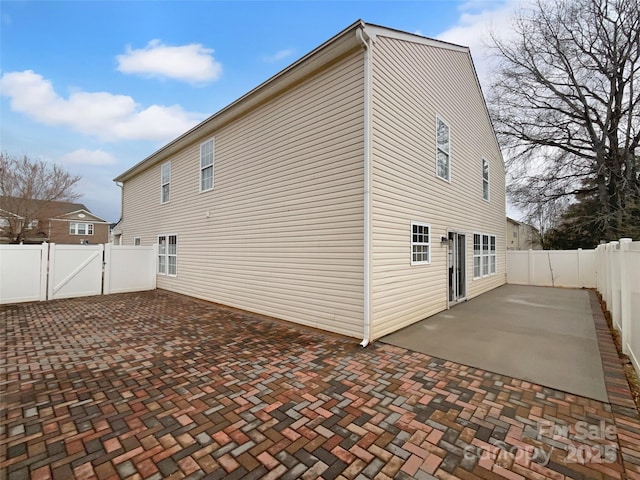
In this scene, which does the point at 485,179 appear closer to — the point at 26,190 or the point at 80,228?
the point at 26,190

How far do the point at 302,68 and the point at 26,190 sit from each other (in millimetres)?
22189

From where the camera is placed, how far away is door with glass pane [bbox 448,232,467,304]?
800 centimetres

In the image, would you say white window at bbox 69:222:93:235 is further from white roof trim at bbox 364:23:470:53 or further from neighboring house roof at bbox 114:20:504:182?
white roof trim at bbox 364:23:470:53

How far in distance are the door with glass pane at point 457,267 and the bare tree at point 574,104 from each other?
8.38m

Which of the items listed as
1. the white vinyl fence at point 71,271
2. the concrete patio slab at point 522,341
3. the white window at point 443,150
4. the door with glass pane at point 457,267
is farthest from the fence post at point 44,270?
the door with glass pane at point 457,267

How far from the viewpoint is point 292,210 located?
620cm

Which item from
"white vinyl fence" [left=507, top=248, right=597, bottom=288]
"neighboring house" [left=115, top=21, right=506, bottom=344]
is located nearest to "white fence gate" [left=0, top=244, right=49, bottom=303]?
"neighboring house" [left=115, top=21, right=506, bottom=344]

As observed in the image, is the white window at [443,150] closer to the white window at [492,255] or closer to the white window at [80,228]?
the white window at [492,255]

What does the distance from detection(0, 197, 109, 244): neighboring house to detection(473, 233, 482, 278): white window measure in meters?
22.2

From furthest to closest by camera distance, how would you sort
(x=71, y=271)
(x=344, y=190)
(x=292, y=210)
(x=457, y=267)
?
(x=71, y=271)
(x=457, y=267)
(x=292, y=210)
(x=344, y=190)

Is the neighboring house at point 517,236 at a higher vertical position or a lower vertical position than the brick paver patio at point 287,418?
higher

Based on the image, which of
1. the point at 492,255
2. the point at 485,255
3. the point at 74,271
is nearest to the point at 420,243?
the point at 485,255

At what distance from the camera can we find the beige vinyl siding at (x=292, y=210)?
17.1ft

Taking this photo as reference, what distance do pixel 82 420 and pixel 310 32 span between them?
9.88 meters
